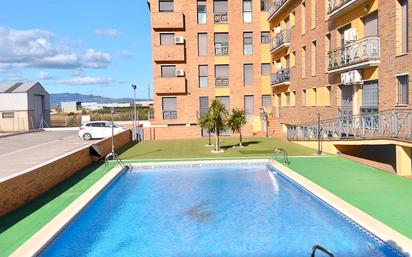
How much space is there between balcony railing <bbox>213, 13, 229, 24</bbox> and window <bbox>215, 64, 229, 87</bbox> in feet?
13.2

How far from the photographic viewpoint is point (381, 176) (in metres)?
15.0

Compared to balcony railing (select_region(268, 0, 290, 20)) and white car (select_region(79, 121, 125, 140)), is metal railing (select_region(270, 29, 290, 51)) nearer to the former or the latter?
balcony railing (select_region(268, 0, 290, 20))

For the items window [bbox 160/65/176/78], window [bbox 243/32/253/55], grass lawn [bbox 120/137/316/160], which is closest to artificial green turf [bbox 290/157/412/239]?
grass lawn [bbox 120/137/316/160]

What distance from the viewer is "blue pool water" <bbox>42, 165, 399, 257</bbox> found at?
354 inches

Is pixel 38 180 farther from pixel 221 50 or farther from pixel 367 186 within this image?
pixel 221 50

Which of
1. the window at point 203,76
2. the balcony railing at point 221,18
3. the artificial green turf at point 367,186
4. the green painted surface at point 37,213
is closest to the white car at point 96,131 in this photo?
the window at point 203,76

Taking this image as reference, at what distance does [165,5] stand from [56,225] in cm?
3107

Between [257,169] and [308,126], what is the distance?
296 inches

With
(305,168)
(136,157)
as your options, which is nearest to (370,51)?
(305,168)

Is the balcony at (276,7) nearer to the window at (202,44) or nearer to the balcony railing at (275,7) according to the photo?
the balcony railing at (275,7)

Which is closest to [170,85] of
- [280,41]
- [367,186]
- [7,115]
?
[280,41]

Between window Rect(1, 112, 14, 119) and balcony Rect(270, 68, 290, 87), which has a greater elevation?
balcony Rect(270, 68, 290, 87)

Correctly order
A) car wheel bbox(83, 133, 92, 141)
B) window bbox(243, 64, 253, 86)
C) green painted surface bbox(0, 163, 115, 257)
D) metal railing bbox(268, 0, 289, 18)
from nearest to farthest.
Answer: green painted surface bbox(0, 163, 115, 257) < metal railing bbox(268, 0, 289, 18) < car wheel bbox(83, 133, 92, 141) < window bbox(243, 64, 253, 86)

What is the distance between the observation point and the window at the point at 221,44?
1485 inches
